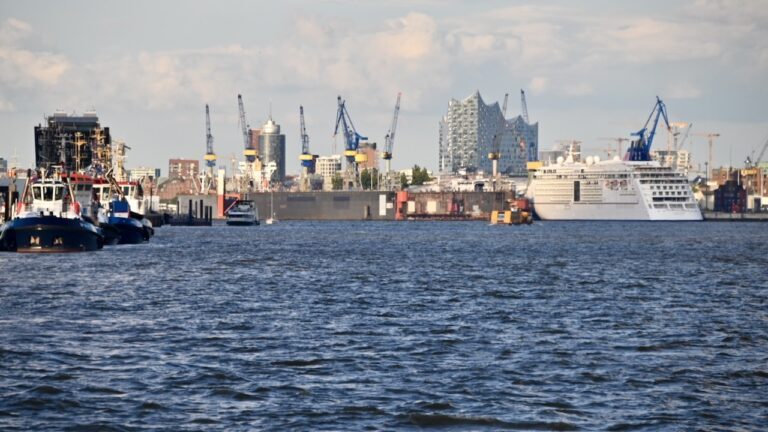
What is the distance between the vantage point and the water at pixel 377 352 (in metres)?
25.7

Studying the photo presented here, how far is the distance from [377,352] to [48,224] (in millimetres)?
56698

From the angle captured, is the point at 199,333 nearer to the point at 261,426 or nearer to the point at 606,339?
the point at 606,339

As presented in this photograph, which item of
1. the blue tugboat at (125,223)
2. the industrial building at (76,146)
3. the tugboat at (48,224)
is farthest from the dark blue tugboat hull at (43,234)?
the industrial building at (76,146)

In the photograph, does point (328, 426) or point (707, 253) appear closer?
point (328, 426)

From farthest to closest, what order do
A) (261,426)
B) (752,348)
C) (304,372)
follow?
(752,348), (304,372), (261,426)

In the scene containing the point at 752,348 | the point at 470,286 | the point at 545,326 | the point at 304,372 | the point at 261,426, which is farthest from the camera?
the point at 470,286

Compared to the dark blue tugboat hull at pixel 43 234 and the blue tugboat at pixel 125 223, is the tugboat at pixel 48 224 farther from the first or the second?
the blue tugboat at pixel 125 223

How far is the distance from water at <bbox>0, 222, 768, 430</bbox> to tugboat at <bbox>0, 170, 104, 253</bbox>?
17993 millimetres

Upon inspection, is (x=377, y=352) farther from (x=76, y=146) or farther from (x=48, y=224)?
(x=76, y=146)

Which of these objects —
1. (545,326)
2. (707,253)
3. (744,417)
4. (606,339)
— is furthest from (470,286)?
(707,253)

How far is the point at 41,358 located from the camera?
107ft

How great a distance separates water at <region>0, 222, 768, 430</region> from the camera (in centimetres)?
2569

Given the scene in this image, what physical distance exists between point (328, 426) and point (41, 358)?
1129 cm

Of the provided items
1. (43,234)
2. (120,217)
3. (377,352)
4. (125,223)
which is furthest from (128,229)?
(377,352)
